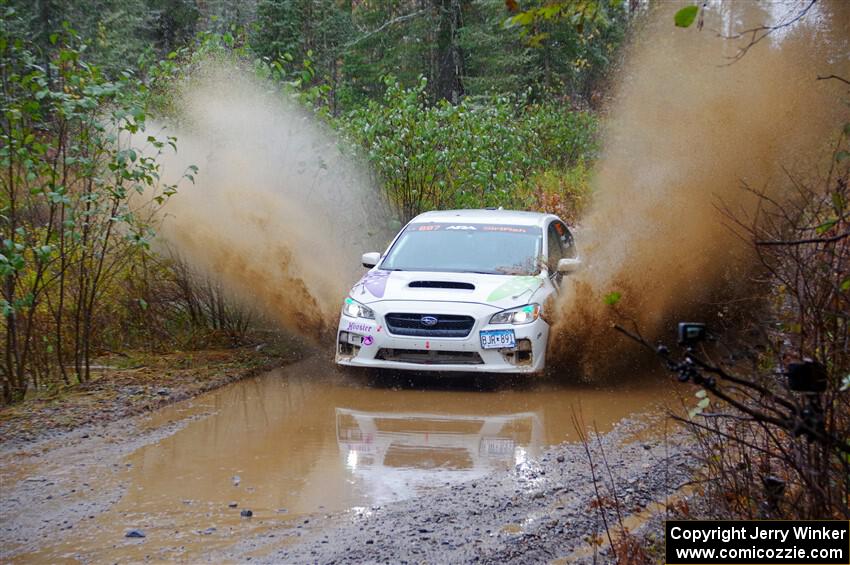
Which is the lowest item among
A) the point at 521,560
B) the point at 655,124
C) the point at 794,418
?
the point at 521,560

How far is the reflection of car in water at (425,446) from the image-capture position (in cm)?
684

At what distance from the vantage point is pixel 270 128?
13.7 meters

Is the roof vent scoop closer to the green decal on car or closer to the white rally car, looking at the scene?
the white rally car

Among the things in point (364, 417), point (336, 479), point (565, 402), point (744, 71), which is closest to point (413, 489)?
point (336, 479)

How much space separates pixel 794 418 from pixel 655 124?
407 inches

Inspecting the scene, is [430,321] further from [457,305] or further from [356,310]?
[356,310]

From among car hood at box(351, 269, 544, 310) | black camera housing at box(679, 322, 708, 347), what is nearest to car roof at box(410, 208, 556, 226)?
car hood at box(351, 269, 544, 310)

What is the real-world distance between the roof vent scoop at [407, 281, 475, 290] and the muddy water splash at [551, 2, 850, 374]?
3.42ft

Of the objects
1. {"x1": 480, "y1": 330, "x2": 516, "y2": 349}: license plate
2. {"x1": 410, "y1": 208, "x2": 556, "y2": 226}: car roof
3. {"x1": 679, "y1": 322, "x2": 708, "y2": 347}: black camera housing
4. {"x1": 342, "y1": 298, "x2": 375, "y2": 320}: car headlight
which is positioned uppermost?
{"x1": 410, "y1": 208, "x2": 556, "y2": 226}: car roof

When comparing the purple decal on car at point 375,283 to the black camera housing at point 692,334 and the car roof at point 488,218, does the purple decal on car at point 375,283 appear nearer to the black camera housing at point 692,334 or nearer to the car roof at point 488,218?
the car roof at point 488,218

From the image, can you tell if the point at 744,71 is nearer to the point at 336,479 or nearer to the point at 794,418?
the point at 336,479

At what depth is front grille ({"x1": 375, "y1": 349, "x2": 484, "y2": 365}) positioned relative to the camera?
9.65m

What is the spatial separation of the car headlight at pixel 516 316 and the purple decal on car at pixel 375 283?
1.24 m

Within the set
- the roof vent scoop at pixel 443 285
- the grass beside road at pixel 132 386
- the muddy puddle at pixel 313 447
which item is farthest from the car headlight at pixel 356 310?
the grass beside road at pixel 132 386
